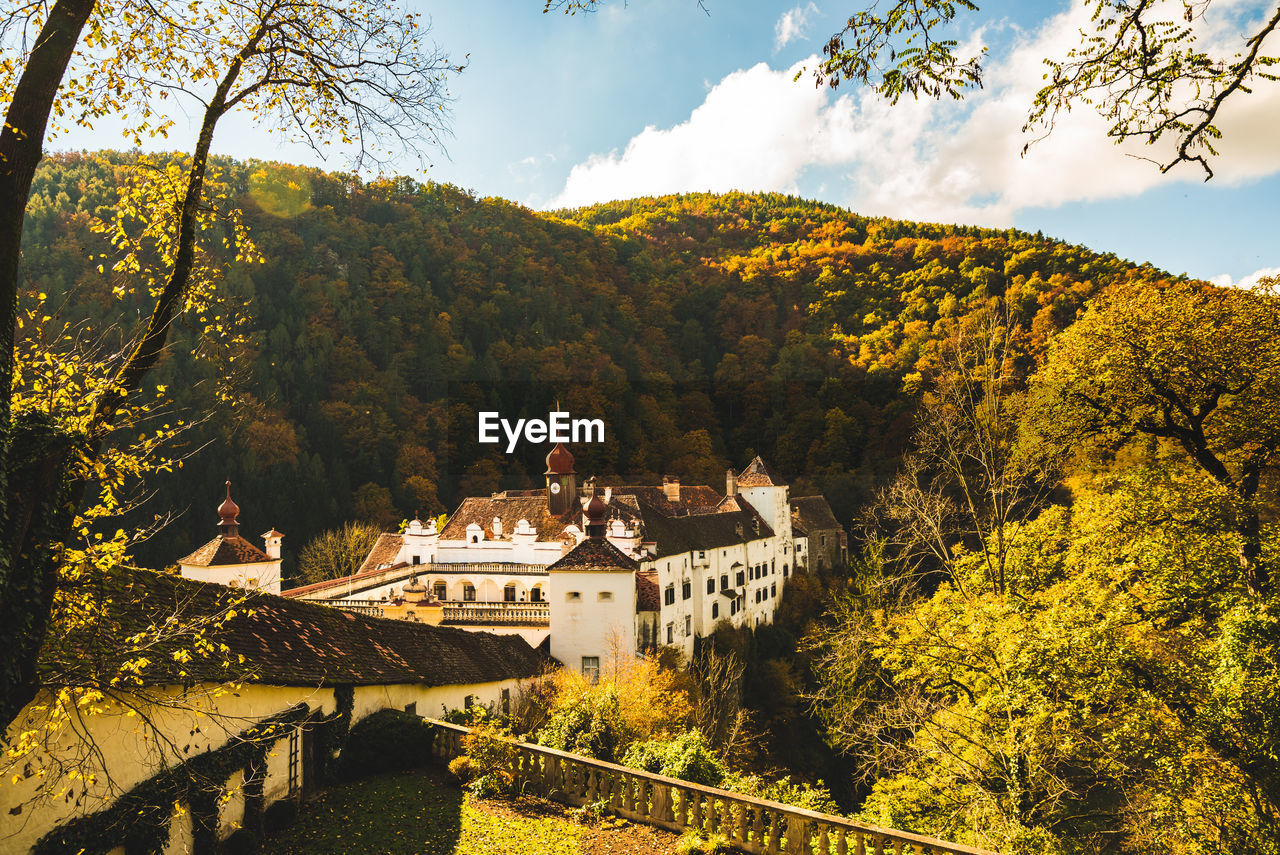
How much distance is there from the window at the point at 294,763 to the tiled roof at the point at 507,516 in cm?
2752

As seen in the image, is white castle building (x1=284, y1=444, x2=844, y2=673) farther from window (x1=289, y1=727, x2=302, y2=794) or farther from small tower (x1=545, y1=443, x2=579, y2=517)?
window (x1=289, y1=727, x2=302, y2=794)

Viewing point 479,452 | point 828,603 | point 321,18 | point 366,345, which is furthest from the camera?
point 366,345

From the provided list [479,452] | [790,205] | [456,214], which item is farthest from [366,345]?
[790,205]

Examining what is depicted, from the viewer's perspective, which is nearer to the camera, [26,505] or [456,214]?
[26,505]

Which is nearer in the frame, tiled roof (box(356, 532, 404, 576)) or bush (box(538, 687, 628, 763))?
bush (box(538, 687, 628, 763))

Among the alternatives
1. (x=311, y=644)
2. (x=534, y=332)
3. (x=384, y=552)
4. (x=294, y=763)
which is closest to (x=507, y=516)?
(x=384, y=552)

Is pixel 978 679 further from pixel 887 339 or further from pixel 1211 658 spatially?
pixel 887 339

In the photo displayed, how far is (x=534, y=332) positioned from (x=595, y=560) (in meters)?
63.9

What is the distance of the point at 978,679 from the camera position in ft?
51.7

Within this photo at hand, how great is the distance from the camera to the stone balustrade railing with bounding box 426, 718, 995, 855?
9.38m

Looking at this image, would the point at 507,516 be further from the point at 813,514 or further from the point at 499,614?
the point at 813,514

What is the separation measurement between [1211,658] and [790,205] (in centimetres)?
11015

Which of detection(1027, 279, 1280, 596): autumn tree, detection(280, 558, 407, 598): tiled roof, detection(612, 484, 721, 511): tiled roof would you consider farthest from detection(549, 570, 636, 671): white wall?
detection(1027, 279, 1280, 596): autumn tree

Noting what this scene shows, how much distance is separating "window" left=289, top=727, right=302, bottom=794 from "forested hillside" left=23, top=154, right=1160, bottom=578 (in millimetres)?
45928
